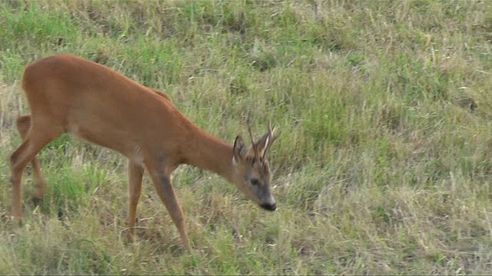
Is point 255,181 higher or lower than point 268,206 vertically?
higher

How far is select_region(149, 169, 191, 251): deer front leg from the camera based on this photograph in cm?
779

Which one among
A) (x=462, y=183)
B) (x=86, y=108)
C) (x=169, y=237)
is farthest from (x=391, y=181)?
(x=86, y=108)

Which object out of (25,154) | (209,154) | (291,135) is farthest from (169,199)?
(291,135)

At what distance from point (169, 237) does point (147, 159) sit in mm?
530

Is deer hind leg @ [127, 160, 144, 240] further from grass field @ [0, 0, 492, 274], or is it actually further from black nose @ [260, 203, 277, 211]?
black nose @ [260, 203, 277, 211]

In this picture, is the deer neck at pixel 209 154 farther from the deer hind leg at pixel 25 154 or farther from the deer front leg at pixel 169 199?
the deer hind leg at pixel 25 154

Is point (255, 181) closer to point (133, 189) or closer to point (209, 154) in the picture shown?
point (209, 154)

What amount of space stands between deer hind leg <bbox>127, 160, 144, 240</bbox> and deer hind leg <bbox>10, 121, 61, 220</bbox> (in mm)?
549

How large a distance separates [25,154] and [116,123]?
0.65 m

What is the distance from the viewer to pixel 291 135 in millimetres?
9102

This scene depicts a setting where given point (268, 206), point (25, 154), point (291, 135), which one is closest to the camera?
point (268, 206)

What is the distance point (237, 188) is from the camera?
8.13 metres

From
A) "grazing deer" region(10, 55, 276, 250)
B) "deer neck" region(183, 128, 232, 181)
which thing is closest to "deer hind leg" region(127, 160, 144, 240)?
"grazing deer" region(10, 55, 276, 250)

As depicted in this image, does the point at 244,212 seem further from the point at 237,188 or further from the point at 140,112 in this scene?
the point at 140,112
